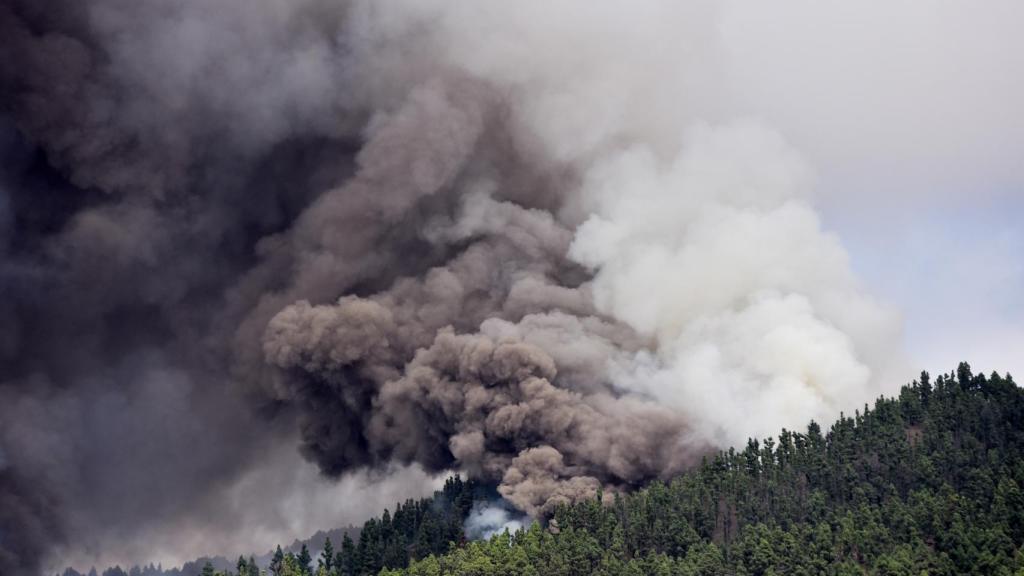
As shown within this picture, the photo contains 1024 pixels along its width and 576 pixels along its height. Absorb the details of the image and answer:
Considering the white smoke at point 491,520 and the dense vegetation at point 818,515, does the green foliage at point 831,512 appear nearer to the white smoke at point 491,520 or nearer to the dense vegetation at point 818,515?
the dense vegetation at point 818,515

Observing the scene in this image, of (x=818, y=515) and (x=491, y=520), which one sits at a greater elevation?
(x=491, y=520)

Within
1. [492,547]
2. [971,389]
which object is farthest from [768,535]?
[971,389]

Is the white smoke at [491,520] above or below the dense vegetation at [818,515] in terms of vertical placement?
above

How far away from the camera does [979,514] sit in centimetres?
10469

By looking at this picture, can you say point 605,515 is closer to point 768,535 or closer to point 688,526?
point 688,526

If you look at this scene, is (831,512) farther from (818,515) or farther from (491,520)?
(491,520)

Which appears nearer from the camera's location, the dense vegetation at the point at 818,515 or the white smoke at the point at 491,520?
the dense vegetation at the point at 818,515

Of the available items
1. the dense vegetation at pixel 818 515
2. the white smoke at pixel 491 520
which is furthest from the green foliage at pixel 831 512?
the white smoke at pixel 491 520

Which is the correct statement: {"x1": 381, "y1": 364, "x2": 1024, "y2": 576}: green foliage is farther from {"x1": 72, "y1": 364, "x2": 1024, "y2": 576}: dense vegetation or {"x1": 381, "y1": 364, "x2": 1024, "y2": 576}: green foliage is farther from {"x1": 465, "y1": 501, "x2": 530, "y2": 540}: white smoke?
{"x1": 465, "y1": 501, "x2": 530, "y2": 540}: white smoke

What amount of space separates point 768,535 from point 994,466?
20.2m

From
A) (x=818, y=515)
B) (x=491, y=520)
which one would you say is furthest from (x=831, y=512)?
(x=491, y=520)

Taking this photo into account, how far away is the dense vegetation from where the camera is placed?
103 m

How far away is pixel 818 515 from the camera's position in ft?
356

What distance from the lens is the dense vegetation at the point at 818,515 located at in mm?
103312
